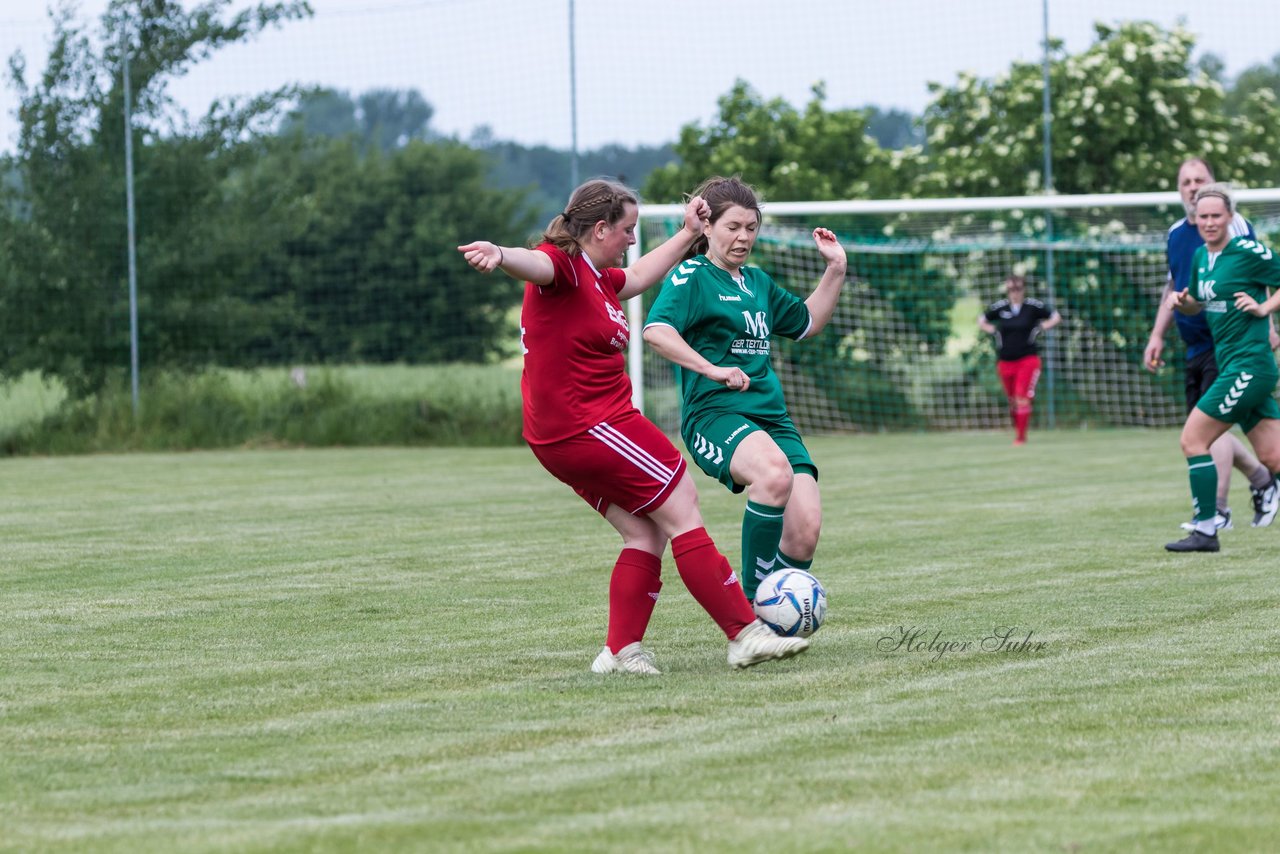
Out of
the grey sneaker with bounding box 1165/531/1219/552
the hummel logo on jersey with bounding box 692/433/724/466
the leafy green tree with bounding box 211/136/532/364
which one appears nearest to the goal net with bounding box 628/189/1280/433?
the leafy green tree with bounding box 211/136/532/364

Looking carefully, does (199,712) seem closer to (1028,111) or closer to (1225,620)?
(1225,620)

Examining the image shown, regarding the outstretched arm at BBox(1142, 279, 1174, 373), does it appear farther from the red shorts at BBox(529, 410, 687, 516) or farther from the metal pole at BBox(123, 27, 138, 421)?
the metal pole at BBox(123, 27, 138, 421)

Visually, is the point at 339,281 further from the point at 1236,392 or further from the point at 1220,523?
the point at 1236,392

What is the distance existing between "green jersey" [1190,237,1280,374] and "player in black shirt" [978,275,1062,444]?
33.2 ft

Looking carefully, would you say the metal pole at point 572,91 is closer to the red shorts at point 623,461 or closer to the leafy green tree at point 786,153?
the leafy green tree at point 786,153

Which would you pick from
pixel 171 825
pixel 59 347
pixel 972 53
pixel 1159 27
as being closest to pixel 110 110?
pixel 59 347

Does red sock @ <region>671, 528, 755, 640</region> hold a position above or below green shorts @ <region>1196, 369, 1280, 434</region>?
below

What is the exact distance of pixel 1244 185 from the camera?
23766 millimetres

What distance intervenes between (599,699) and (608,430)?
920mm

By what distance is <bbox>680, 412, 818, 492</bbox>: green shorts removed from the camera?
20.3ft

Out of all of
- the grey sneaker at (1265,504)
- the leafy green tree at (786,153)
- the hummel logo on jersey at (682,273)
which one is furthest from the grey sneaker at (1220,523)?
the leafy green tree at (786,153)

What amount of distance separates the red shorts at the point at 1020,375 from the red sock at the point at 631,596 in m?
13.9

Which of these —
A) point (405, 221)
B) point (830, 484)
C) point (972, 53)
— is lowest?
point (830, 484)

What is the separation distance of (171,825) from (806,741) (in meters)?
1.63
